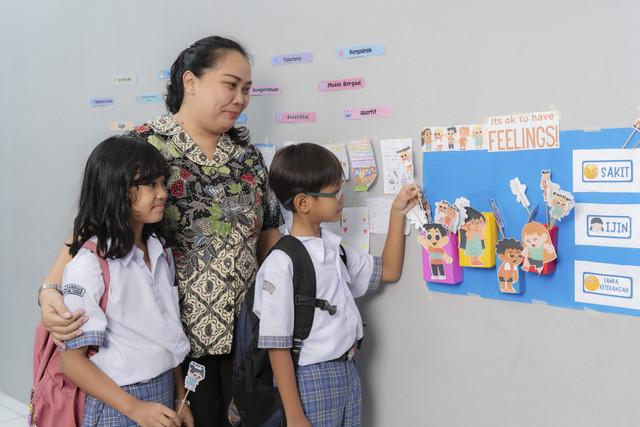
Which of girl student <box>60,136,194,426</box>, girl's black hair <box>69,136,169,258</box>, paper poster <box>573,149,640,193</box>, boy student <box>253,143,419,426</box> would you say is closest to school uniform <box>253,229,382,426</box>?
boy student <box>253,143,419,426</box>

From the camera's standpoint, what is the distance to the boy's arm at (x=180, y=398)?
140cm

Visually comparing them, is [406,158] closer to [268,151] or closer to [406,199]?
[406,199]

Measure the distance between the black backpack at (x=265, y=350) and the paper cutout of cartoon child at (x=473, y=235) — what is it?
354 millimetres

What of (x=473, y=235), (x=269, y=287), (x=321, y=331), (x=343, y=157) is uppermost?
(x=343, y=157)

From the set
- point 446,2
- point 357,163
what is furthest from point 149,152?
point 446,2

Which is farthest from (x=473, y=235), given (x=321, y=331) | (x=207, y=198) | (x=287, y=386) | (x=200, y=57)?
(x=200, y=57)

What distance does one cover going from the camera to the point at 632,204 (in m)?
1.17

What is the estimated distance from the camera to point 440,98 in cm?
142

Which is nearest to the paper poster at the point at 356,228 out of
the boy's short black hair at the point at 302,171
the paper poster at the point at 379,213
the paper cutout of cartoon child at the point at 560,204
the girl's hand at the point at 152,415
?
the paper poster at the point at 379,213

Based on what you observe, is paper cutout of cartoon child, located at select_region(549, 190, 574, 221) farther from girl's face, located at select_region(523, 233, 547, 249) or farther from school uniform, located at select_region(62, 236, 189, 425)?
school uniform, located at select_region(62, 236, 189, 425)

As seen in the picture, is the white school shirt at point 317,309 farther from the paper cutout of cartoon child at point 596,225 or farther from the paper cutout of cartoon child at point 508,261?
the paper cutout of cartoon child at point 596,225

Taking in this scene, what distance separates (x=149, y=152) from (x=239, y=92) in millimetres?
292

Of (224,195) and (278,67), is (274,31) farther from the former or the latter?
(224,195)

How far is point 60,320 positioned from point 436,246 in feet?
2.87
